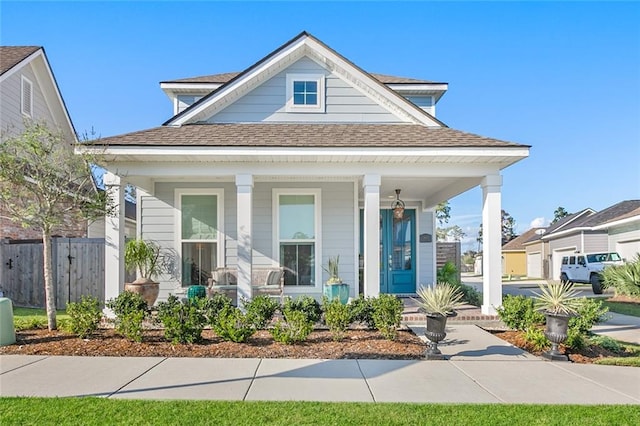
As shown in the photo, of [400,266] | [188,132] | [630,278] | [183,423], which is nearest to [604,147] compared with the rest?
[630,278]

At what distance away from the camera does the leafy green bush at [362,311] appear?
22.4ft

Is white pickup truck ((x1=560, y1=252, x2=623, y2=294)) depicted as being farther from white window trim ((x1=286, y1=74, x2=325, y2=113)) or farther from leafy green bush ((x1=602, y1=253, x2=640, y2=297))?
white window trim ((x1=286, y1=74, x2=325, y2=113))

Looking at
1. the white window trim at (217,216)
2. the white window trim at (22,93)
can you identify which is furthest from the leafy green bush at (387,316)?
the white window trim at (22,93)

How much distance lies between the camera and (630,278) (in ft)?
41.7

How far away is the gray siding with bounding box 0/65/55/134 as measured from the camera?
12.4 meters

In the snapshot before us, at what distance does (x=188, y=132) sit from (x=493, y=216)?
6.51 meters

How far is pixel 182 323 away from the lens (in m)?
6.23

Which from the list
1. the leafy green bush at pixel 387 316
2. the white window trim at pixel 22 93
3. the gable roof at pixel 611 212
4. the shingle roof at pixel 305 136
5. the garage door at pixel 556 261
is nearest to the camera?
the leafy green bush at pixel 387 316

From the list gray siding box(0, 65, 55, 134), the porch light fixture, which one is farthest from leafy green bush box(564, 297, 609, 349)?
gray siding box(0, 65, 55, 134)

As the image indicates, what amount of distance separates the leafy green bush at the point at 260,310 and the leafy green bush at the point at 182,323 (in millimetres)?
735

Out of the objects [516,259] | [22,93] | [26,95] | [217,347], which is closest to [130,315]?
[217,347]

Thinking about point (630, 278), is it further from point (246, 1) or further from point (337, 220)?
point (246, 1)

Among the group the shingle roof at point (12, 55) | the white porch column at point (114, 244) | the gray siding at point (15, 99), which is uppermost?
the shingle roof at point (12, 55)

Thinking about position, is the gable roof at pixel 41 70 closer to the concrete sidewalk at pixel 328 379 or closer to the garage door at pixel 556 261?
the concrete sidewalk at pixel 328 379
